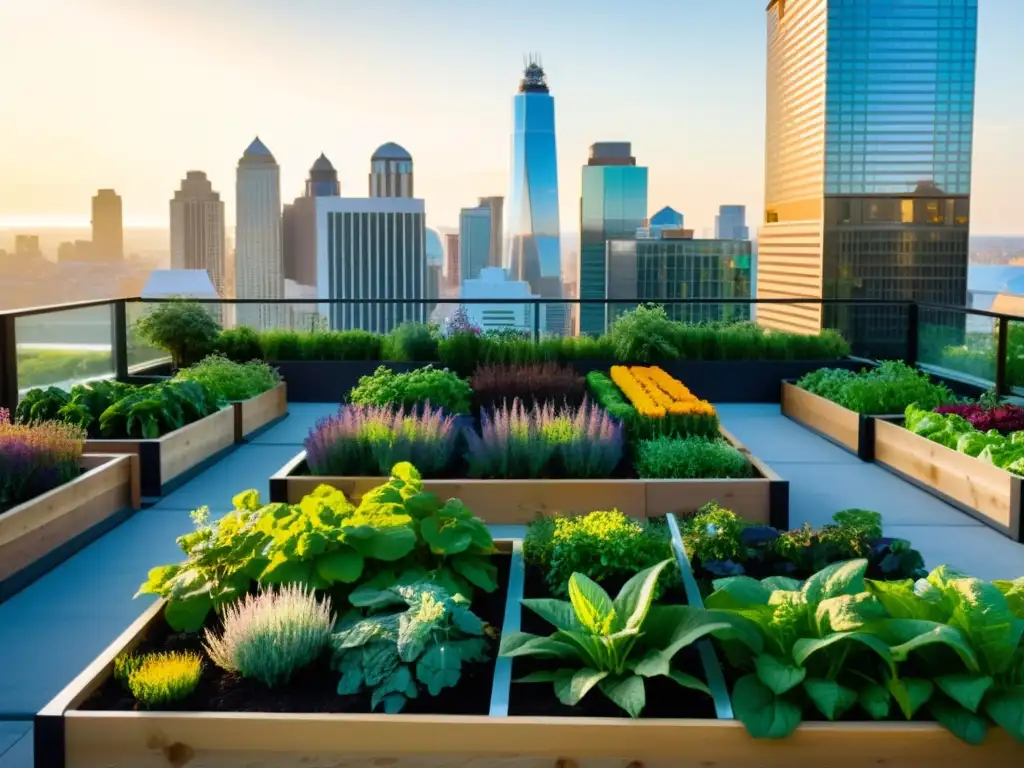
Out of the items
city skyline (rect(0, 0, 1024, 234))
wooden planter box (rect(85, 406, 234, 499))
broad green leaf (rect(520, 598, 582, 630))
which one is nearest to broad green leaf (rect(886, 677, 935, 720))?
broad green leaf (rect(520, 598, 582, 630))

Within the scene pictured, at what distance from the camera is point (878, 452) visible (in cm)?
691

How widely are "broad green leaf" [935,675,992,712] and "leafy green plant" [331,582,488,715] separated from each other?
44.9 inches

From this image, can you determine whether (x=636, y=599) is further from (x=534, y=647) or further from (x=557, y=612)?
(x=534, y=647)

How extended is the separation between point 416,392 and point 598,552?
360 centimetres

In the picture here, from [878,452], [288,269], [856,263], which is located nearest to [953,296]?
[856,263]

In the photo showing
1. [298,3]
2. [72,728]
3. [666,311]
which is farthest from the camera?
[298,3]

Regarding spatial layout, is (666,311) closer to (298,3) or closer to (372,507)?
(372,507)

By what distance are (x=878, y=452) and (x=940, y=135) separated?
213 ft

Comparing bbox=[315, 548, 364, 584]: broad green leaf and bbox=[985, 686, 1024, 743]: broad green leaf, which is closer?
bbox=[985, 686, 1024, 743]: broad green leaf

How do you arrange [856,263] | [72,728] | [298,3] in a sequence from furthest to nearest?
[856,263] < [298,3] < [72,728]

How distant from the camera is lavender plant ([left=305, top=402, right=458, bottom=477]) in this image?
17.7ft

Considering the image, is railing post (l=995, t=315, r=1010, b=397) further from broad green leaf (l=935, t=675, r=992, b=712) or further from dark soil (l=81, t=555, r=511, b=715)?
dark soil (l=81, t=555, r=511, b=715)

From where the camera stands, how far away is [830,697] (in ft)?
7.87

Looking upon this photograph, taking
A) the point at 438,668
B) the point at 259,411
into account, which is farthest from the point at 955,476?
the point at 259,411
